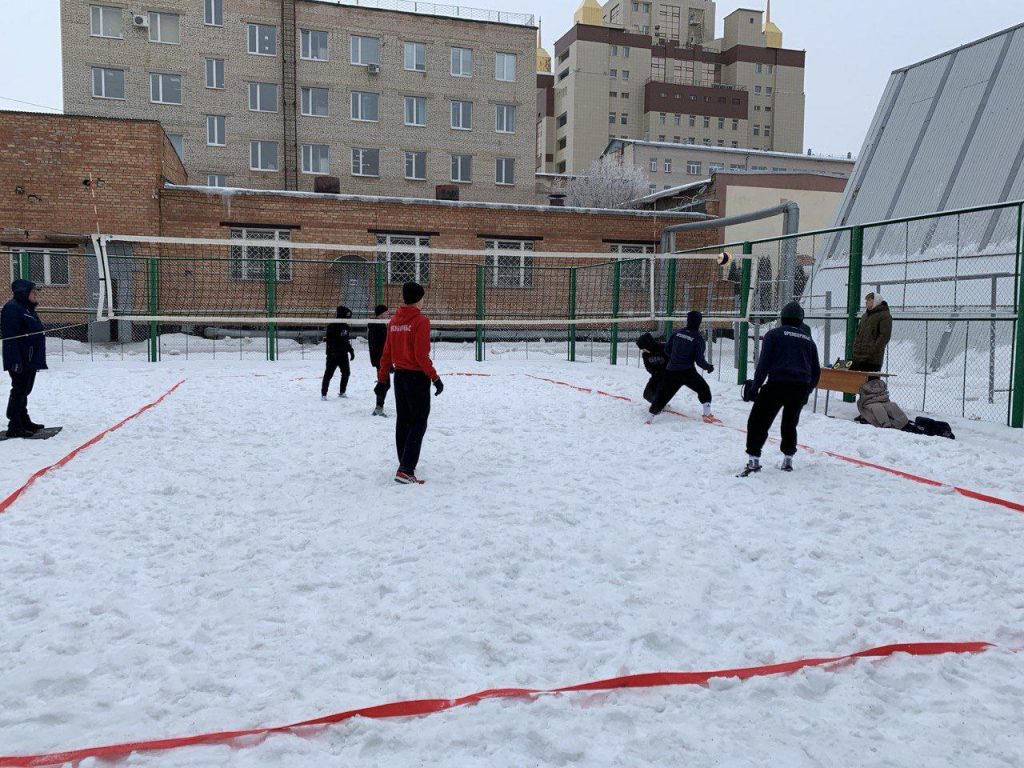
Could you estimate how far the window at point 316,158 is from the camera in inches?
1550

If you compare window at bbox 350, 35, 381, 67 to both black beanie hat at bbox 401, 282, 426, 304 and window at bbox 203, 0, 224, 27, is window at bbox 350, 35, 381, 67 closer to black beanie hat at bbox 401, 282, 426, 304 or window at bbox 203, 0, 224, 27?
window at bbox 203, 0, 224, 27

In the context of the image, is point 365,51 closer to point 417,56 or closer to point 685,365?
point 417,56

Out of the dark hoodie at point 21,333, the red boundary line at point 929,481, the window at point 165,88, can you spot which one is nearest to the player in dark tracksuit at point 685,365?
the red boundary line at point 929,481

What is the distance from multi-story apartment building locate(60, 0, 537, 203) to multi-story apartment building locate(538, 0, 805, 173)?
35.6 meters

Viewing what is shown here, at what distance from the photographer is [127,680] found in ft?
11.6

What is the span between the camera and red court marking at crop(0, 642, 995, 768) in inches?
116

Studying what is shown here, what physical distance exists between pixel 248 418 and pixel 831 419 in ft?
24.1

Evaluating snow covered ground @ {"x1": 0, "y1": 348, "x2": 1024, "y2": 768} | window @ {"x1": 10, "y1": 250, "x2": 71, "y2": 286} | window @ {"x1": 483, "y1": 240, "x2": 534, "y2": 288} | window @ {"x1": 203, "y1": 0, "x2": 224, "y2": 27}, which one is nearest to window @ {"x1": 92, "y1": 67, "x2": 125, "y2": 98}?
window @ {"x1": 203, "y1": 0, "x2": 224, "y2": 27}

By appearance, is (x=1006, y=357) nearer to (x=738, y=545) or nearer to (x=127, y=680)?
(x=738, y=545)

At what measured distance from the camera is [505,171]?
4228 cm

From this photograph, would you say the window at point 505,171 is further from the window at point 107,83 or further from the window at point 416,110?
the window at point 107,83

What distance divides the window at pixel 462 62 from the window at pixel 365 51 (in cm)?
375

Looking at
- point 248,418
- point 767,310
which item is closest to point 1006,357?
point 767,310

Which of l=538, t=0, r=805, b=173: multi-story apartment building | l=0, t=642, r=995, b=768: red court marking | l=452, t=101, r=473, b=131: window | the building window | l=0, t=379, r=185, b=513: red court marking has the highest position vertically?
l=538, t=0, r=805, b=173: multi-story apartment building
